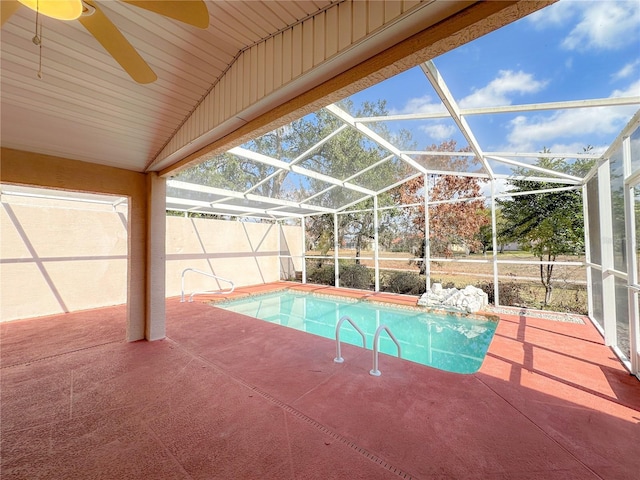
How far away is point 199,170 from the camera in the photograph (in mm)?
5324

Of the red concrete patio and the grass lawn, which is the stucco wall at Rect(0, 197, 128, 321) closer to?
the red concrete patio

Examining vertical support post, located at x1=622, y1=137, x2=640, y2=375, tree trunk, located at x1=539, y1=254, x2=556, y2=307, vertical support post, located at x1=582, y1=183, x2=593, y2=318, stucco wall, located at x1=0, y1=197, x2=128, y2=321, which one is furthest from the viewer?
tree trunk, located at x1=539, y1=254, x2=556, y2=307

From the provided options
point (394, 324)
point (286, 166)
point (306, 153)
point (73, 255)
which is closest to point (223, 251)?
point (73, 255)

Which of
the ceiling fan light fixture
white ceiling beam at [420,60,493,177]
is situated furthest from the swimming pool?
the ceiling fan light fixture

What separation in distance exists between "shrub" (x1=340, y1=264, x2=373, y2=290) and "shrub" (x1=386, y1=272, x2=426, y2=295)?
0.82 metres

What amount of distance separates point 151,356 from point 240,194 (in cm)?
423

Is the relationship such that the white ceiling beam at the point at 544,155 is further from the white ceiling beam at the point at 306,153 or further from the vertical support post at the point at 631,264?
the white ceiling beam at the point at 306,153

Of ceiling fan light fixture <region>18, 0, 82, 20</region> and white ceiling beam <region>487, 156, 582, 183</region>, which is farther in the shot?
white ceiling beam <region>487, 156, 582, 183</region>

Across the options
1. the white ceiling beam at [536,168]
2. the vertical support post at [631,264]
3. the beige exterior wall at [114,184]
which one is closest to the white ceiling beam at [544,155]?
the white ceiling beam at [536,168]

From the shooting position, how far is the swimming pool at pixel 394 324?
4.95 metres

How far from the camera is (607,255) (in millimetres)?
4043

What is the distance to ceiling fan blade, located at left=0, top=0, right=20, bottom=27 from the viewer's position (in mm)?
1235

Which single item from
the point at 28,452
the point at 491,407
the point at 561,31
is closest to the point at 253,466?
the point at 28,452

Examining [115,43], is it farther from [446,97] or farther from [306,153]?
[306,153]
